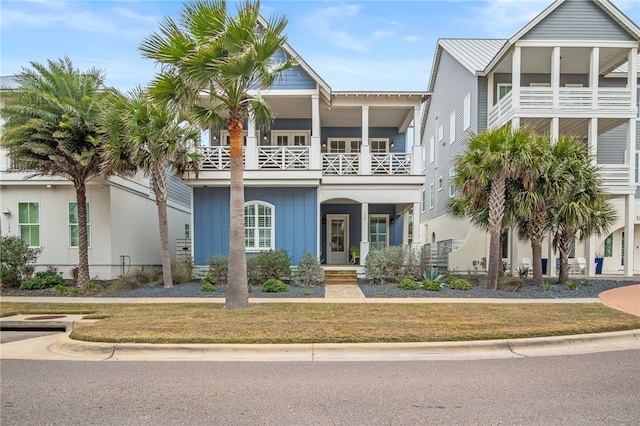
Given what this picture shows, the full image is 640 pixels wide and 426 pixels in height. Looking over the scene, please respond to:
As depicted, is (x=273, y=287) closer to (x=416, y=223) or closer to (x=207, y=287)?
(x=207, y=287)

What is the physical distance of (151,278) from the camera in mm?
14320

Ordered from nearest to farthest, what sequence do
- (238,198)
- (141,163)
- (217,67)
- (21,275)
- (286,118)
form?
(217,67), (238,198), (141,163), (21,275), (286,118)

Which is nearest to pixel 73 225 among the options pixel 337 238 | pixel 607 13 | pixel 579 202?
pixel 337 238

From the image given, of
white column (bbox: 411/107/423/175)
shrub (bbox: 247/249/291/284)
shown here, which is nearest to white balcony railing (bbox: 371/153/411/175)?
white column (bbox: 411/107/423/175)

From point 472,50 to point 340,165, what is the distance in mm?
11617

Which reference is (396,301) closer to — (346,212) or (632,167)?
(346,212)

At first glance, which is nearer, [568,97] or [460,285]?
[460,285]

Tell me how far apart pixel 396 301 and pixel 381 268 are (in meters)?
3.30

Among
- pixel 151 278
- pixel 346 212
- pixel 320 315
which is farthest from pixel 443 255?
pixel 151 278

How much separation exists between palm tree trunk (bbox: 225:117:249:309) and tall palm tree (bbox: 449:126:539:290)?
7.30 metres

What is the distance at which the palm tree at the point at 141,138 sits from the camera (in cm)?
1180

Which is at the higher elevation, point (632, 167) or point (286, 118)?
point (286, 118)

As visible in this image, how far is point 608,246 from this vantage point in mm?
18609

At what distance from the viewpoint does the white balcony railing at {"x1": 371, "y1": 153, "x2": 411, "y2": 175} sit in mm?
15961
